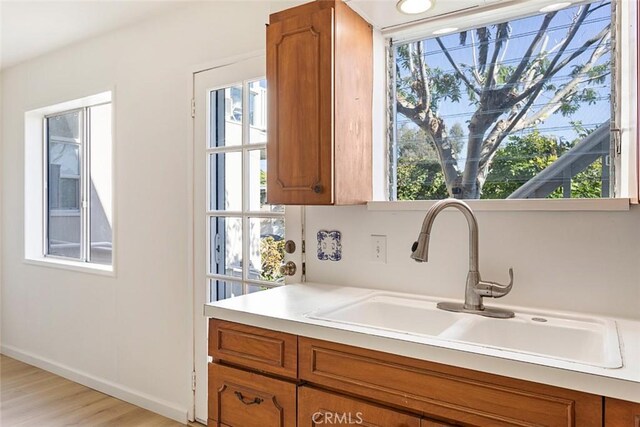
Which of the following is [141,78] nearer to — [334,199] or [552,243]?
[334,199]

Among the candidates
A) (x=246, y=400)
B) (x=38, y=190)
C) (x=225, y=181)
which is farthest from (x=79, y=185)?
(x=246, y=400)

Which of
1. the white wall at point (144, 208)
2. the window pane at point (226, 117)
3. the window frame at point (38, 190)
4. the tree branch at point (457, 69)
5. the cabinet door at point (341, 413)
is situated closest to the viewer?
the cabinet door at point (341, 413)

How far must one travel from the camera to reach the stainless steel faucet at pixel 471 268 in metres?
1.36

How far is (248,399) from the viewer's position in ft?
4.49

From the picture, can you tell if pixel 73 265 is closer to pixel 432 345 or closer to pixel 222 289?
pixel 222 289

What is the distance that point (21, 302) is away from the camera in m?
3.54

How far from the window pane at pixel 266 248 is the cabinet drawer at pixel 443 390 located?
89cm

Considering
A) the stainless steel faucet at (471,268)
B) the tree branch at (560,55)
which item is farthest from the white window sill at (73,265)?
the tree branch at (560,55)

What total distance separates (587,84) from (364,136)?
0.81 metres

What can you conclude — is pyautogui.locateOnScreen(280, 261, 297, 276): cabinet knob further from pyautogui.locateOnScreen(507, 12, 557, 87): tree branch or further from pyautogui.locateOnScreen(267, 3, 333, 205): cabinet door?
pyautogui.locateOnScreen(507, 12, 557, 87): tree branch

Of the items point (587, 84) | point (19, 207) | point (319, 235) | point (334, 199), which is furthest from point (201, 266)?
A: point (19, 207)

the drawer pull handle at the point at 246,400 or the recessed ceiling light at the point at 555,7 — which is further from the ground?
the recessed ceiling light at the point at 555,7

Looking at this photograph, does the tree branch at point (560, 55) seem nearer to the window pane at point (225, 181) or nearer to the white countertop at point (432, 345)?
the white countertop at point (432, 345)

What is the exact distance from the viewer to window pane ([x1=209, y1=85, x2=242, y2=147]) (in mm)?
2223
